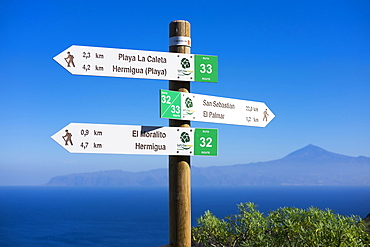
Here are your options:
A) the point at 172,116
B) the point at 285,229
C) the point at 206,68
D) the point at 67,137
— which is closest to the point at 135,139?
the point at 172,116

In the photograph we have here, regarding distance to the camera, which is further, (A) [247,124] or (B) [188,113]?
(A) [247,124]

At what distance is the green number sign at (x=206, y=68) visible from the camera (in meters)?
5.19

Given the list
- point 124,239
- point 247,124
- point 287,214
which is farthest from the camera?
point 124,239

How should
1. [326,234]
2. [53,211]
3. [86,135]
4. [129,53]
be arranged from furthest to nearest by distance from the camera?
[53,211] → [326,234] → [129,53] → [86,135]

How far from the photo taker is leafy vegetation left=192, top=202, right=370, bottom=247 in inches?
252

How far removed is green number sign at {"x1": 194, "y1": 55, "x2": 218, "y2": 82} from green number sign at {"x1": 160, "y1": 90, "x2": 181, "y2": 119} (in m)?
0.41

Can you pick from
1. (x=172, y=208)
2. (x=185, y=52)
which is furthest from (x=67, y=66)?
(x=172, y=208)

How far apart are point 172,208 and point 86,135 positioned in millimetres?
1319

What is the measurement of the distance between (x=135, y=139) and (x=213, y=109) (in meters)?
1.06

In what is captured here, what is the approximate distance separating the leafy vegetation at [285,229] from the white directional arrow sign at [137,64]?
9.90ft

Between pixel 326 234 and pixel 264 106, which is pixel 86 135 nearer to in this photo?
pixel 264 106

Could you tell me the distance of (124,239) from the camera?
298 feet

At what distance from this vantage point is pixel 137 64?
4.98 metres

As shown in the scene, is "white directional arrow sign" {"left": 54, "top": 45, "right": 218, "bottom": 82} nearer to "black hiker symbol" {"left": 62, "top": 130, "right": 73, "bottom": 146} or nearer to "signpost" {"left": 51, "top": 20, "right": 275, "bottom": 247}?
"signpost" {"left": 51, "top": 20, "right": 275, "bottom": 247}
